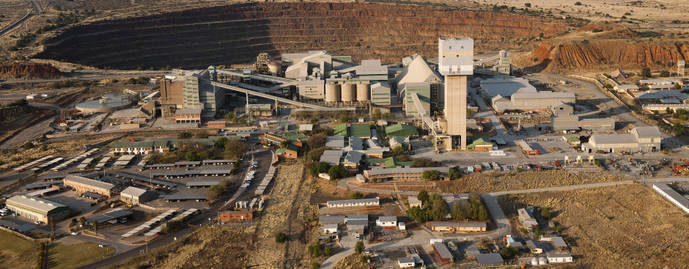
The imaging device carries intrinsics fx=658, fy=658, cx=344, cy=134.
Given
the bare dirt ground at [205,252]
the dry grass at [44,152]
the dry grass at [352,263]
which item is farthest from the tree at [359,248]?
the dry grass at [44,152]

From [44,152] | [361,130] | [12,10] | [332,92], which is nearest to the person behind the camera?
[44,152]

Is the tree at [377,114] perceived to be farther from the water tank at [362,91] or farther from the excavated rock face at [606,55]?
the excavated rock face at [606,55]

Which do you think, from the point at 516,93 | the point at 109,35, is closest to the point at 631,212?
the point at 516,93

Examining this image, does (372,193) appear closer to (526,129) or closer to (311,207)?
(311,207)

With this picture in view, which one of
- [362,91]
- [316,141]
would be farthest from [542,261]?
[362,91]

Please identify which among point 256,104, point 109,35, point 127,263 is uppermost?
point 109,35

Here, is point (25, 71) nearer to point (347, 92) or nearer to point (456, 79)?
point (347, 92)

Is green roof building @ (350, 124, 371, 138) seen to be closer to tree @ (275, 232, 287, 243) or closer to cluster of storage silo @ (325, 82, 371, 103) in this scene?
cluster of storage silo @ (325, 82, 371, 103)
